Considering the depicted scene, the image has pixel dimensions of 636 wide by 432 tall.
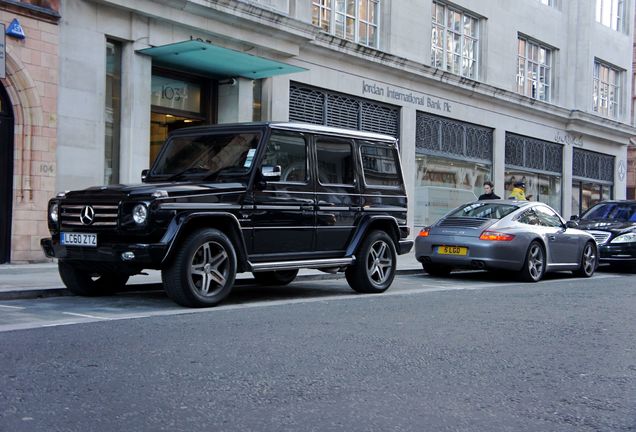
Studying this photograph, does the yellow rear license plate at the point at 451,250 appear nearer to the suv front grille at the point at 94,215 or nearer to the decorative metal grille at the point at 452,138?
the suv front grille at the point at 94,215

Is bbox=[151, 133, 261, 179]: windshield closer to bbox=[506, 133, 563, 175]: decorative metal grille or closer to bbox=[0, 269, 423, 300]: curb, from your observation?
bbox=[0, 269, 423, 300]: curb

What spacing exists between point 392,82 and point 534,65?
9.48m

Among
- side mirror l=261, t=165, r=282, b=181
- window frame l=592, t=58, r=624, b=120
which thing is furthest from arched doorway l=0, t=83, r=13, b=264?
window frame l=592, t=58, r=624, b=120

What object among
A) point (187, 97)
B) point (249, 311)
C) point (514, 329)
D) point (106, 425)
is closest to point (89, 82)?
point (187, 97)

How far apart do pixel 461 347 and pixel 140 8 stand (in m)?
10.3

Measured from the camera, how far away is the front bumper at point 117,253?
24.0 feet

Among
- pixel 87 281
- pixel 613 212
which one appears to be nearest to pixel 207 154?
pixel 87 281

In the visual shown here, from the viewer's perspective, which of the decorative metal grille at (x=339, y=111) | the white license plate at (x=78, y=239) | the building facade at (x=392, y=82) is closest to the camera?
the white license plate at (x=78, y=239)

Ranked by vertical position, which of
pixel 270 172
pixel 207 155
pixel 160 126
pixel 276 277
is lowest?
pixel 276 277

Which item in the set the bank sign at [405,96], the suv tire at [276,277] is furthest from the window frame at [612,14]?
the suv tire at [276,277]

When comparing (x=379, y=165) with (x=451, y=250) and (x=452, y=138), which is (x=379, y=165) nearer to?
(x=451, y=250)

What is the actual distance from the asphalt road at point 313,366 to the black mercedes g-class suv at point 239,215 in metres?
0.48

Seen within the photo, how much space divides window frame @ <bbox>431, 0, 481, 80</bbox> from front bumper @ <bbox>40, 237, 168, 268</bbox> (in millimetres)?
16467

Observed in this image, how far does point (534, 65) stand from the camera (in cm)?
2805
